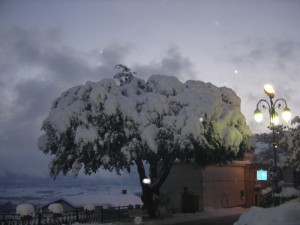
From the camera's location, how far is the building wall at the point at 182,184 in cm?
3447

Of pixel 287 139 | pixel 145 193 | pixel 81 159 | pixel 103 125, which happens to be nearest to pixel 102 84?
pixel 103 125

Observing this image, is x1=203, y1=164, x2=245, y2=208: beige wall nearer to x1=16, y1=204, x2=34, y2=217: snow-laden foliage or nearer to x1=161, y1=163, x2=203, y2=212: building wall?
x1=161, y1=163, x2=203, y2=212: building wall

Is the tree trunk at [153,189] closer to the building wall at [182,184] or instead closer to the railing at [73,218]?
the railing at [73,218]

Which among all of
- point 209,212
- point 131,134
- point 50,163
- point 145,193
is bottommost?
point 209,212

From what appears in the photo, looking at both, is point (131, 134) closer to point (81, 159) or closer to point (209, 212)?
point (81, 159)

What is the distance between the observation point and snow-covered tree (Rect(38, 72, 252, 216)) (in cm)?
2378

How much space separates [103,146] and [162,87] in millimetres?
5424

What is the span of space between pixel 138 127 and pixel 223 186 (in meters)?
17.0

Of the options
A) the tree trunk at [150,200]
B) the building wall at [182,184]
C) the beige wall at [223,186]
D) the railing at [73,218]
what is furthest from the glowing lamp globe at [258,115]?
the beige wall at [223,186]

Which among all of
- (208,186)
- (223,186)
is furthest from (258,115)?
(223,186)

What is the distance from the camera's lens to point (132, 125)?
24109mm

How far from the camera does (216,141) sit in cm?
2530

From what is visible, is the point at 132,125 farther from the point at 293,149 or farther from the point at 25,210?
the point at 293,149

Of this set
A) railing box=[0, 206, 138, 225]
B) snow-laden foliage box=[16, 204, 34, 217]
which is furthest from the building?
snow-laden foliage box=[16, 204, 34, 217]
